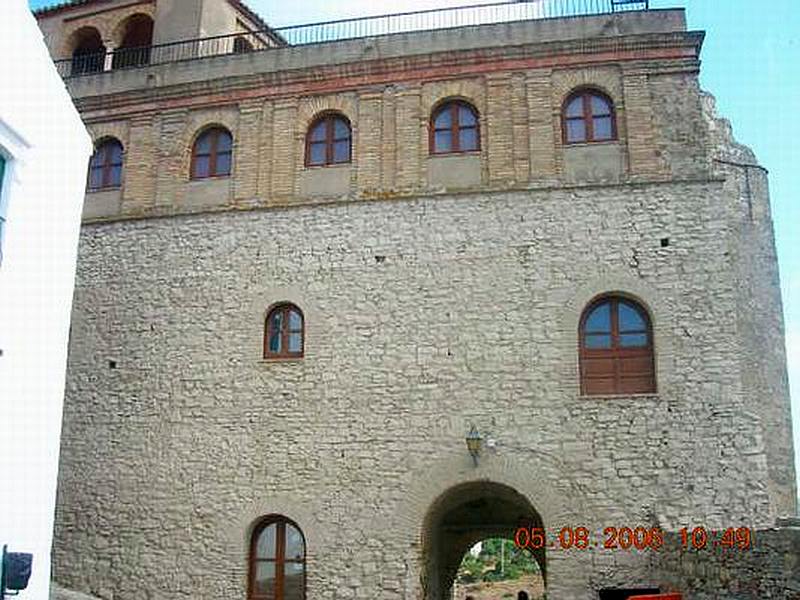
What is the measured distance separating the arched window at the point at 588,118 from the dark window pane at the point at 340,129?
372 cm

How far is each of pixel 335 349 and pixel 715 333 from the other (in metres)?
5.81

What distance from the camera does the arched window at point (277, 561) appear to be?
44.0ft

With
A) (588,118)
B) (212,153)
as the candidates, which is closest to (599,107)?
(588,118)

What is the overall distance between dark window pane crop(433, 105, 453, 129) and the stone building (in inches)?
4.0

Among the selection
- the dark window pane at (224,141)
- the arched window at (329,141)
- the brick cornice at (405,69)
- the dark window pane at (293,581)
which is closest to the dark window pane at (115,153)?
the brick cornice at (405,69)

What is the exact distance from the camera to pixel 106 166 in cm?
1628

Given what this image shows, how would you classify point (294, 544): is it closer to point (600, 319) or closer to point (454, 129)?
point (600, 319)

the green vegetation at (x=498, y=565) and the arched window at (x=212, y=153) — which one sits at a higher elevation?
the arched window at (x=212, y=153)

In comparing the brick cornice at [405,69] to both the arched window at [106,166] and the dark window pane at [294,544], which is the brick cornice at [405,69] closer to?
the arched window at [106,166]

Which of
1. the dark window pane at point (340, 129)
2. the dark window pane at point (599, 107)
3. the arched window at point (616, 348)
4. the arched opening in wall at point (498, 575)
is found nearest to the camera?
the arched window at point (616, 348)

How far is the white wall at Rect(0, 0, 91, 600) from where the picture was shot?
28.0ft

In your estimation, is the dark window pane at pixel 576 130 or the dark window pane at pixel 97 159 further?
the dark window pane at pixel 97 159

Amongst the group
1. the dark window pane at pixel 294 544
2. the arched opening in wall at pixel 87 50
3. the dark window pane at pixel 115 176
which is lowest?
the dark window pane at pixel 294 544

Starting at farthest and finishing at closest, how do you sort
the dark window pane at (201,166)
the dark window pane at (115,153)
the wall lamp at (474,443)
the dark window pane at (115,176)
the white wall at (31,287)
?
the dark window pane at (115,153), the dark window pane at (115,176), the dark window pane at (201,166), the wall lamp at (474,443), the white wall at (31,287)
